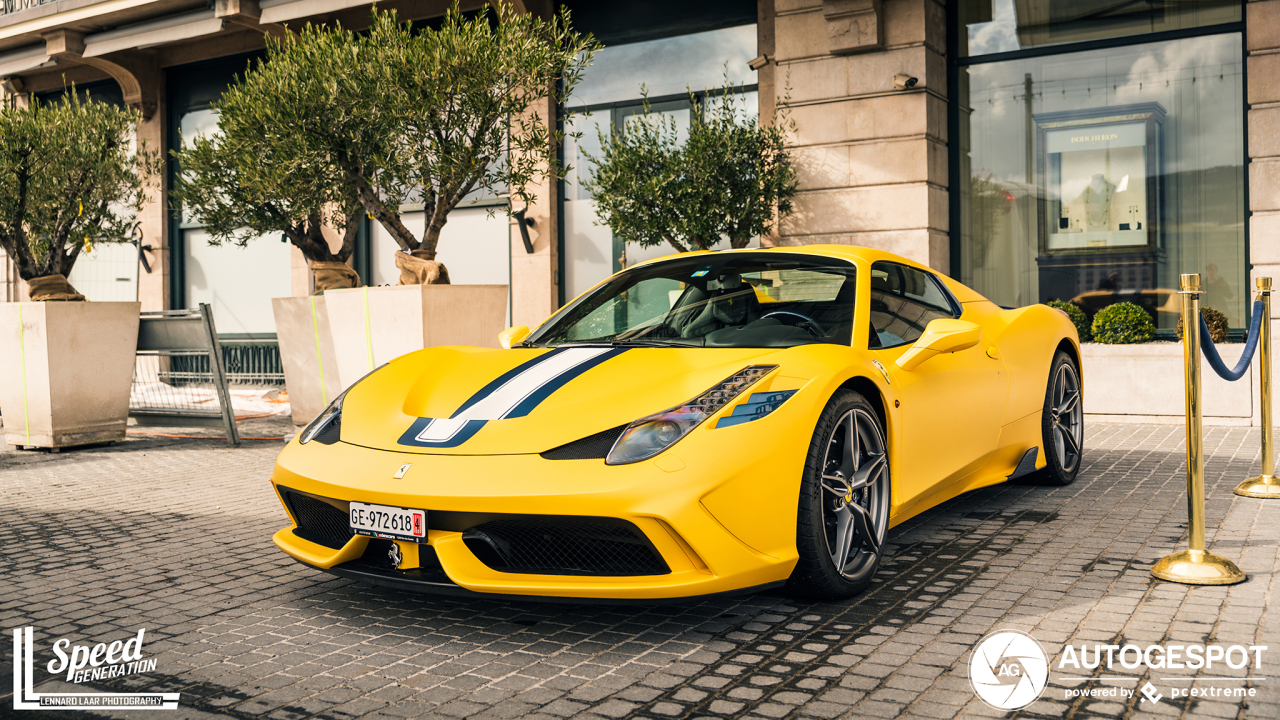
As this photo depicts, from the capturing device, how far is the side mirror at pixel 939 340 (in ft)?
Answer: 13.5

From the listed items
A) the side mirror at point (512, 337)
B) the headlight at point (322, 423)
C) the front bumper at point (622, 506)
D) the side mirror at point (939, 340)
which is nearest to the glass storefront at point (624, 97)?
the side mirror at point (512, 337)

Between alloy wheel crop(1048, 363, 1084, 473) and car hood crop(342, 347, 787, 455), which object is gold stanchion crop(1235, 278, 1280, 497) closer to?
alloy wheel crop(1048, 363, 1084, 473)

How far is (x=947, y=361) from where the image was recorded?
4480mm

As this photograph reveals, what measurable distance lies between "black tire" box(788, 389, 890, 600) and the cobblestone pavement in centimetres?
12

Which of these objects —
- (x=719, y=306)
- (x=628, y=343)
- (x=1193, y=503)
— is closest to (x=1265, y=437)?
(x=1193, y=503)

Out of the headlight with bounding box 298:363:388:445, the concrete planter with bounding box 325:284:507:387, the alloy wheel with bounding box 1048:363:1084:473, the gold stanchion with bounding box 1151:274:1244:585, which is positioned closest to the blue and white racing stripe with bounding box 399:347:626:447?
the headlight with bounding box 298:363:388:445

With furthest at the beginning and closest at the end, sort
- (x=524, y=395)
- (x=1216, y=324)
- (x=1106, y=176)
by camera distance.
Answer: (x=1106, y=176), (x=1216, y=324), (x=524, y=395)

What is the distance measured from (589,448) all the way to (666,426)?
250 millimetres

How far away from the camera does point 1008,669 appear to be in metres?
2.94

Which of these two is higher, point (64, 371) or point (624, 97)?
point (624, 97)

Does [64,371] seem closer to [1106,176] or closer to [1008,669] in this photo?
[1008,669]

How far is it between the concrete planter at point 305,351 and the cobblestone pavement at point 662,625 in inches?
153

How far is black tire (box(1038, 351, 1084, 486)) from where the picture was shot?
5.68 meters

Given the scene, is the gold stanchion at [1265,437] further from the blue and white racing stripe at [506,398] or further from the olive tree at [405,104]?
the olive tree at [405,104]
